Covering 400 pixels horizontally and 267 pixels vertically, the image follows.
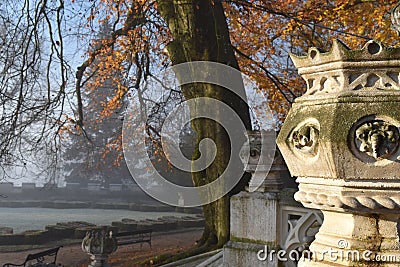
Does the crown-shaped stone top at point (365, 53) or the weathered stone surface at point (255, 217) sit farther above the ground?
the crown-shaped stone top at point (365, 53)

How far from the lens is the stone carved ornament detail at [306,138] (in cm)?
197

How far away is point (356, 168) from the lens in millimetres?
1878

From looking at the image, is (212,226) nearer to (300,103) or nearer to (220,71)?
(220,71)

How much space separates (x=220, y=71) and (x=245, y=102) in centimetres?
70

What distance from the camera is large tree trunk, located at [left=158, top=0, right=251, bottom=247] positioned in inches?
319

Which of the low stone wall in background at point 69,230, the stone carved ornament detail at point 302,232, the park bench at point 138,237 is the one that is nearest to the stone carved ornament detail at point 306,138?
the stone carved ornament detail at point 302,232

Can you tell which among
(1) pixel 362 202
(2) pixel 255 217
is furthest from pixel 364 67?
(2) pixel 255 217

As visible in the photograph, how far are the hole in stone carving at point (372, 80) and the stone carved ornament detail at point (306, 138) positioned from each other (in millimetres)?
272

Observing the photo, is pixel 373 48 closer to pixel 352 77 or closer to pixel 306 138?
pixel 352 77

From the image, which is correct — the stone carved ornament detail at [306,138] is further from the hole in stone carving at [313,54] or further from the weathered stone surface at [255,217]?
the weathered stone surface at [255,217]

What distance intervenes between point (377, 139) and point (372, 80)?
0.30m

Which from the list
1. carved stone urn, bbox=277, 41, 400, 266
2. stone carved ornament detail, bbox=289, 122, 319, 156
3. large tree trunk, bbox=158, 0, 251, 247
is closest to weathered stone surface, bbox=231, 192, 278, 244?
carved stone urn, bbox=277, 41, 400, 266

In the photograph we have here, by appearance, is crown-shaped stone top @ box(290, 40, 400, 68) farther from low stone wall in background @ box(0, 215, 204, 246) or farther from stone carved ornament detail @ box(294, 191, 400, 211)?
low stone wall in background @ box(0, 215, 204, 246)

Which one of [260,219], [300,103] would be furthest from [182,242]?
[300,103]
